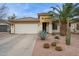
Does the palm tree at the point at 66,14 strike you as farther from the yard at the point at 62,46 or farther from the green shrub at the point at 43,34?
the green shrub at the point at 43,34

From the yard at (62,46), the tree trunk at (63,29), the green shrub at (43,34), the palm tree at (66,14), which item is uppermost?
the palm tree at (66,14)

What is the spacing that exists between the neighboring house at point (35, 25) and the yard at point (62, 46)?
28 cm

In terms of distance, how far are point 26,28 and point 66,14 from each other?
4.17ft

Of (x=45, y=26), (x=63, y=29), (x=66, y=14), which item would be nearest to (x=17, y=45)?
(x=45, y=26)

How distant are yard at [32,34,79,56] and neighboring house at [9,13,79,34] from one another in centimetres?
28

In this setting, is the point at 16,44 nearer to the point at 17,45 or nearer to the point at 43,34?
the point at 17,45

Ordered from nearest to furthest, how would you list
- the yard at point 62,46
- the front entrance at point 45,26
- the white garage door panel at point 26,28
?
1. the yard at point 62,46
2. the front entrance at point 45,26
3. the white garage door panel at point 26,28

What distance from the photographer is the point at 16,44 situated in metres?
6.52

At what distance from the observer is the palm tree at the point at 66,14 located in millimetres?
6492

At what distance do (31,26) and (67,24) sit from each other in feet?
3.51

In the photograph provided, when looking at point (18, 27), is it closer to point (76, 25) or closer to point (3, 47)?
point (3, 47)

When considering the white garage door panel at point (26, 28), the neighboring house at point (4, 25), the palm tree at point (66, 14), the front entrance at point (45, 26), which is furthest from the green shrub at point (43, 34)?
the neighboring house at point (4, 25)

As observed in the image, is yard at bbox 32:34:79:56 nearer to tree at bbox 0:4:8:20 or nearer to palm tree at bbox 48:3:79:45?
palm tree at bbox 48:3:79:45

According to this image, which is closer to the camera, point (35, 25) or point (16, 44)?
point (16, 44)
